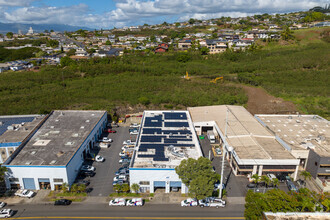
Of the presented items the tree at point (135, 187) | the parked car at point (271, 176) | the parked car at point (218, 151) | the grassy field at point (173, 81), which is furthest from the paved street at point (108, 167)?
the parked car at point (271, 176)

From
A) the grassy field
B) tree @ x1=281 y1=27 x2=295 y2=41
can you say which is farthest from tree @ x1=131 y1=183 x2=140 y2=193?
tree @ x1=281 y1=27 x2=295 y2=41

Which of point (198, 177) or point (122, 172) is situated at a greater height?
point (198, 177)

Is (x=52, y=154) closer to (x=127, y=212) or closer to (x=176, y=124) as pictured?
(x=127, y=212)

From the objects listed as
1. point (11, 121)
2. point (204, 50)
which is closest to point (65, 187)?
point (11, 121)

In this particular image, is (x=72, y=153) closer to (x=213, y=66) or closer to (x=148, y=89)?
(x=148, y=89)

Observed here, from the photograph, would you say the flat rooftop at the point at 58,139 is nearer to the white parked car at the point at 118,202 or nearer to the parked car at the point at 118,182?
the parked car at the point at 118,182

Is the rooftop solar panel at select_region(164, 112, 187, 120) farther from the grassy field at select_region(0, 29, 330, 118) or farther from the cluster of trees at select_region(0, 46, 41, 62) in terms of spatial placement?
the cluster of trees at select_region(0, 46, 41, 62)

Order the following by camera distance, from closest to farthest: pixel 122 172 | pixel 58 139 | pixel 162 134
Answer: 1. pixel 122 172
2. pixel 58 139
3. pixel 162 134
